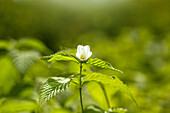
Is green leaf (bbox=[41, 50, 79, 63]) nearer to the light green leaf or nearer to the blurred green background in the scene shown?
the blurred green background

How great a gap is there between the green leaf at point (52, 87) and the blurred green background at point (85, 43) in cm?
21

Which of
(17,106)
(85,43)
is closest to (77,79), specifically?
(17,106)

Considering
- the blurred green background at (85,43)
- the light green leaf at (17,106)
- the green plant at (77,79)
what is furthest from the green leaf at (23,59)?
the green plant at (77,79)

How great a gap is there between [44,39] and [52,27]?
0.79 metres

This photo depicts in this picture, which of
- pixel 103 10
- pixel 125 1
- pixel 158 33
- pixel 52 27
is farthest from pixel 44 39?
pixel 125 1

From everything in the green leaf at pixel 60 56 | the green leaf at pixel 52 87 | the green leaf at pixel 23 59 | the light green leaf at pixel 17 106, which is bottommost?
the green leaf at pixel 52 87

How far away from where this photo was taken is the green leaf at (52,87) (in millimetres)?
591

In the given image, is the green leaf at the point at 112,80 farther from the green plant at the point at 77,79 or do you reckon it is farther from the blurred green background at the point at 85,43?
the blurred green background at the point at 85,43

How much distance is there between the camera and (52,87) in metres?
A: 0.63

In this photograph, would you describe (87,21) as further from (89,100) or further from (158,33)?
(89,100)

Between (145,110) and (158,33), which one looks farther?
(158,33)

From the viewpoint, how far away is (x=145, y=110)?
1487mm

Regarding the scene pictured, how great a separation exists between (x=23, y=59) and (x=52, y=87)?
52 cm

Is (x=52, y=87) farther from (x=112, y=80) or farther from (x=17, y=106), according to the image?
(x=17, y=106)
